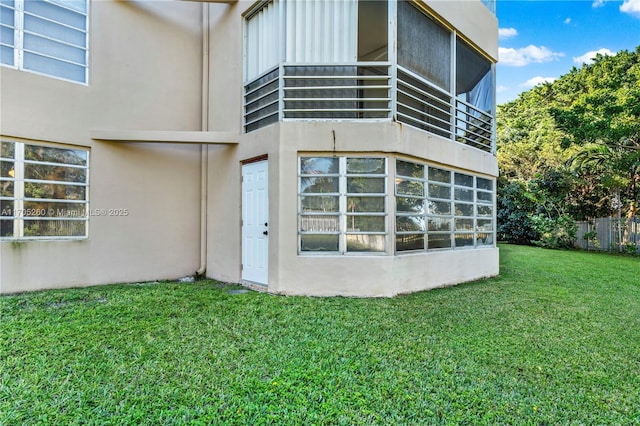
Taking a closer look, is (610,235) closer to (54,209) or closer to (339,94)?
(339,94)

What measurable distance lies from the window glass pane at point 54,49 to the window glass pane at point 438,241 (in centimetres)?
753

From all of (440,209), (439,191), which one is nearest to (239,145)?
(439,191)

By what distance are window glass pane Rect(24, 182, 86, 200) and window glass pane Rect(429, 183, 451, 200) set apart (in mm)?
6747

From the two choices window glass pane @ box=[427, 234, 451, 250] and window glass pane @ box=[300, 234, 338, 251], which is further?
window glass pane @ box=[427, 234, 451, 250]

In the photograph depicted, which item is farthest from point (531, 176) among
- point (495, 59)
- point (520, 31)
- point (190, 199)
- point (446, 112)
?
point (190, 199)

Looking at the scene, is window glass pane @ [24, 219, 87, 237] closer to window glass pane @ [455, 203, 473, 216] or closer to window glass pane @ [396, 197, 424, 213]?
window glass pane @ [396, 197, 424, 213]

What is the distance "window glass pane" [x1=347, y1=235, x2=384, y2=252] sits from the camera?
5.82m

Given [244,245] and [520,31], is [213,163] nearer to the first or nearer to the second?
[244,245]

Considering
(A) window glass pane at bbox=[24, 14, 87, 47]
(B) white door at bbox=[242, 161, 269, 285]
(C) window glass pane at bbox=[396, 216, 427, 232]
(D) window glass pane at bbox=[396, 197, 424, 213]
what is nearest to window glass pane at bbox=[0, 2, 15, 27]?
(A) window glass pane at bbox=[24, 14, 87, 47]

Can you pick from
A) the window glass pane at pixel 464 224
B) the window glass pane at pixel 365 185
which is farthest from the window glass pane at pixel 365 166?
the window glass pane at pixel 464 224

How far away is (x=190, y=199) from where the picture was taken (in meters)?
7.34


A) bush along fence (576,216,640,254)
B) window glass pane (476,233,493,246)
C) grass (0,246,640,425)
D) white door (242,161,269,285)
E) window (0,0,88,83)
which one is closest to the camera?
grass (0,246,640,425)

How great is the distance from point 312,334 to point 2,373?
2.90 metres

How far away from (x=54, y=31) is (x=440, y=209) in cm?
813
